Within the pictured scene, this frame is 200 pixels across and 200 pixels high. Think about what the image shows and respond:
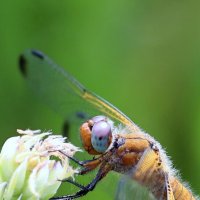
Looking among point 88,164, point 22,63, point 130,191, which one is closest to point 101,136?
point 88,164

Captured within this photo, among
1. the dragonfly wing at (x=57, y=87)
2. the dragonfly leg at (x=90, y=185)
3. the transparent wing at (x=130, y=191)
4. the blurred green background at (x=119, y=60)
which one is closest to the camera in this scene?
the transparent wing at (x=130, y=191)

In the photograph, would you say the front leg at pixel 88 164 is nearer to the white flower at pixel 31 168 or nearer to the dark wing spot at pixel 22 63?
the white flower at pixel 31 168

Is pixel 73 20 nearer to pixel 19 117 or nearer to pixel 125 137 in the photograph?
pixel 19 117

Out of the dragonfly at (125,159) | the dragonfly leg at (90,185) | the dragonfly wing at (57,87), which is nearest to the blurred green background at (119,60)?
the dragonfly wing at (57,87)

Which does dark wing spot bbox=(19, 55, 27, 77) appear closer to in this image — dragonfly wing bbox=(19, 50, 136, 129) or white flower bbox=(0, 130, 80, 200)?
dragonfly wing bbox=(19, 50, 136, 129)

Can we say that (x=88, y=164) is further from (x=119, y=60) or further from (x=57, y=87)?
(x=119, y=60)

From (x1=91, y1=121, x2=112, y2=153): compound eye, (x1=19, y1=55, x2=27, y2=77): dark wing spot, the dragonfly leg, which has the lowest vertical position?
the dragonfly leg

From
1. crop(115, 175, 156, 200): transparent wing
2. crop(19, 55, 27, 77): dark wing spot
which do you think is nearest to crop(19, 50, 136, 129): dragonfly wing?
crop(19, 55, 27, 77): dark wing spot
